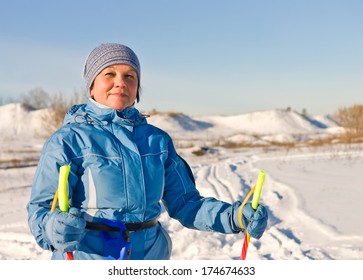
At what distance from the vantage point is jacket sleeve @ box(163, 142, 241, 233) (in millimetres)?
2189

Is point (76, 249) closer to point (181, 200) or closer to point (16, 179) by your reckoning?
point (181, 200)

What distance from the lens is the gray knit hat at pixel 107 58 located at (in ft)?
7.00

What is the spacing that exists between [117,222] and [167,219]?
15.2ft

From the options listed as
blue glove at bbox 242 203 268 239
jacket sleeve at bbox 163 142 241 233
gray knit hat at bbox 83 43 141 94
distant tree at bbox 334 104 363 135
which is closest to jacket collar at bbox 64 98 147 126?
gray knit hat at bbox 83 43 141 94

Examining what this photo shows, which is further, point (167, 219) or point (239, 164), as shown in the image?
point (239, 164)

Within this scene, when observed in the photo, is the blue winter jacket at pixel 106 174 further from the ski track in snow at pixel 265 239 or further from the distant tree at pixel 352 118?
the distant tree at pixel 352 118

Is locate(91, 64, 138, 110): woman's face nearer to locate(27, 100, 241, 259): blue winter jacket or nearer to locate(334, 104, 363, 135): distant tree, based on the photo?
locate(27, 100, 241, 259): blue winter jacket

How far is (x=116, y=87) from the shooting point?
6.89 ft

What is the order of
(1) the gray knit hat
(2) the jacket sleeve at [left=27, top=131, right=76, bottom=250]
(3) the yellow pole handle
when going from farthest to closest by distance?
(1) the gray knit hat < (2) the jacket sleeve at [left=27, top=131, right=76, bottom=250] < (3) the yellow pole handle

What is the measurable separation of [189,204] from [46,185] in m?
0.72

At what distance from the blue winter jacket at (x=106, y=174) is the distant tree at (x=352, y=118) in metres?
27.5

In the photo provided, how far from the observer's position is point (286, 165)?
13.0 m

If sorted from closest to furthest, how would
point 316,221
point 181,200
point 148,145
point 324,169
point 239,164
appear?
point 148,145, point 181,200, point 316,221, point 324,169, point 239,164
